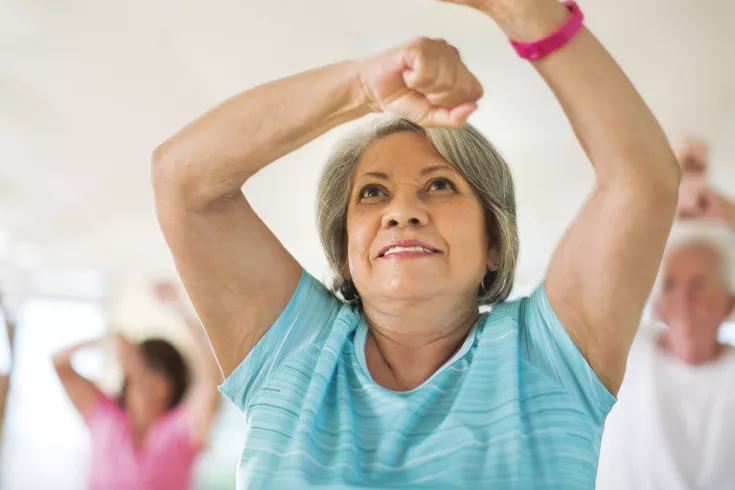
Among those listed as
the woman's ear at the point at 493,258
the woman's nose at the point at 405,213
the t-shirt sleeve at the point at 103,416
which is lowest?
the t-shirt sleeve at the point at 103,416

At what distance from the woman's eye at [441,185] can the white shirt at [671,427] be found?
2.94 feet

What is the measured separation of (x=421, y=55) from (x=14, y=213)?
2.92 m

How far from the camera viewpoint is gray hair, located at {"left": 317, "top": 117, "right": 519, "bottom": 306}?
2.99ft

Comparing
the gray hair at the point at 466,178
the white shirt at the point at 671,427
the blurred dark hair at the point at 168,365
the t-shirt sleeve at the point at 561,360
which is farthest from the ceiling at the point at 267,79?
the t-shirt sleeve at the point at 561,360

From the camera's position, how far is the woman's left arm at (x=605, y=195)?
2.33 ft

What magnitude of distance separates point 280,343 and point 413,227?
0.70 feet

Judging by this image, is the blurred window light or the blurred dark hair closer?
the blurred dark hair

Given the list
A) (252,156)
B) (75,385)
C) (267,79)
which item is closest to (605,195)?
(252,156)

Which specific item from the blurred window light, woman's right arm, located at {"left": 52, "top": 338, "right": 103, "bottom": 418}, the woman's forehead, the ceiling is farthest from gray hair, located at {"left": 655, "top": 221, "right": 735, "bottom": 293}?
the blurred window light

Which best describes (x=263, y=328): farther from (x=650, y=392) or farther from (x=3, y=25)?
(x=3, y=25)

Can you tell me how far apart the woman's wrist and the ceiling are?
1337 mm

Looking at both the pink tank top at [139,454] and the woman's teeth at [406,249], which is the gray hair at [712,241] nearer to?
the woman's teeth at [406,249]

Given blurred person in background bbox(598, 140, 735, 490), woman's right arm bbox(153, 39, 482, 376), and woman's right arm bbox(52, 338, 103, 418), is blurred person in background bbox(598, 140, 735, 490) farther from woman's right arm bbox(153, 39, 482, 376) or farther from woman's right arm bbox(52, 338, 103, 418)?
woman's right arm bbox(52, 338, 103, 418)

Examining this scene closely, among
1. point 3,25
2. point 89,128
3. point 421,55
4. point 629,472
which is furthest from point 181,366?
point 421,55
